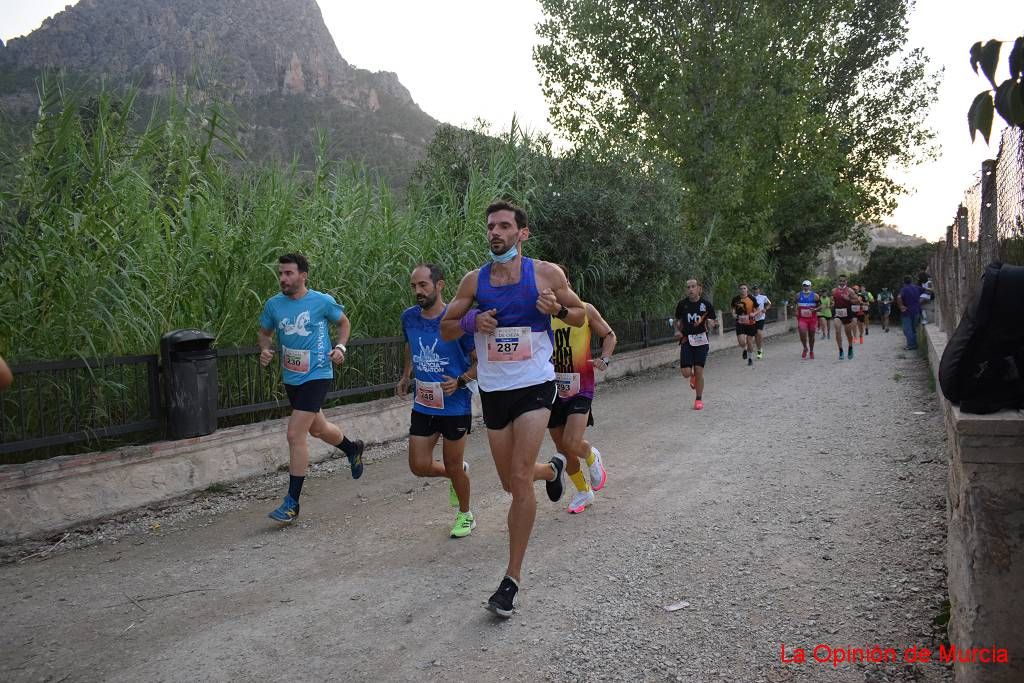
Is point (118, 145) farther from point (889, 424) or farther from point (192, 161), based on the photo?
point (889, 424)

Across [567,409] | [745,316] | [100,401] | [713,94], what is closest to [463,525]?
[567,409]

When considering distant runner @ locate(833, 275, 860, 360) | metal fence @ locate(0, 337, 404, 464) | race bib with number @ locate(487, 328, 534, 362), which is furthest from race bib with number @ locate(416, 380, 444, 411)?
distant runner @ locate(833, 275, 860, 360)

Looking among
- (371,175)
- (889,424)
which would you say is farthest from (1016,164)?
(371,175)

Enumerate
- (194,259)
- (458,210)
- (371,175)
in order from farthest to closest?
(458,210) < (371,175) < (194,259)

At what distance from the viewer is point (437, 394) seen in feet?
17.5

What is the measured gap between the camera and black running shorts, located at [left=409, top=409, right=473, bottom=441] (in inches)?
208

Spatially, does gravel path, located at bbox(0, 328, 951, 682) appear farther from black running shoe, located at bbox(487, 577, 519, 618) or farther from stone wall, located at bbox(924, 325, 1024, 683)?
stone wall, located at bbox(924, 325, 1024, 683)

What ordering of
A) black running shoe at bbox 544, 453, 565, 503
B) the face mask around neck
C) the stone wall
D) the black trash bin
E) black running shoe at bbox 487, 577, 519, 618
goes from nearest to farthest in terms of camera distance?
the stone wall < black running shoe at bbox 487, 577, 519, 618 < the face mask around neck < black running shoe at bbox 544, 453, 565, 503 < the black trash bin

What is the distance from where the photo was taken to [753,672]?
10.3 feet

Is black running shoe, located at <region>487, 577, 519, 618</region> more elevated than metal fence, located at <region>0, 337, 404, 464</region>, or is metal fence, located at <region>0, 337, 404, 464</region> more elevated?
metal fence, located at <region>0, 337, 404, 464</region>

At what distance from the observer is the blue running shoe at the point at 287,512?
567cm

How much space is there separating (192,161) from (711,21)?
19.7 metres

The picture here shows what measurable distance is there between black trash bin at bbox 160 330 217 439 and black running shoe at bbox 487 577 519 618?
12.5 ft

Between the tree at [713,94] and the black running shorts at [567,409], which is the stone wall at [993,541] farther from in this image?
the tree at [713,94]
